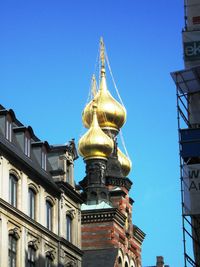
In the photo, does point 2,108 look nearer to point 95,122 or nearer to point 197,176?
point 197,176

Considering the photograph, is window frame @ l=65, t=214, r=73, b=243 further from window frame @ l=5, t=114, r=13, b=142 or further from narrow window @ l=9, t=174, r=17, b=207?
window frame @ l=5, t=114, r=13, b=142

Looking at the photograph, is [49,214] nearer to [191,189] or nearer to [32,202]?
[32,202]

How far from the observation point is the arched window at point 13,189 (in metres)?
43.7

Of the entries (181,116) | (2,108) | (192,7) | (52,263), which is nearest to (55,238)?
(52,263)

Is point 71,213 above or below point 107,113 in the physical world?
below

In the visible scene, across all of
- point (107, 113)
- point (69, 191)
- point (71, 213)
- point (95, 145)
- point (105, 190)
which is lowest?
point (71, 213)

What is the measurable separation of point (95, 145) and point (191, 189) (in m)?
33.2

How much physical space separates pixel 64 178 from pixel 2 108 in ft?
19.7

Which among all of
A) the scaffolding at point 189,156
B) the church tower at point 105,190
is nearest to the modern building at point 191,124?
the scaffolding at point 189,156

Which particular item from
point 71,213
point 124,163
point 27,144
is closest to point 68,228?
point 71,213

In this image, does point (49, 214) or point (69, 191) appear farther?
point (69, 191)

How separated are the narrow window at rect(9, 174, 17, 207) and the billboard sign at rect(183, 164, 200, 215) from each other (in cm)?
872

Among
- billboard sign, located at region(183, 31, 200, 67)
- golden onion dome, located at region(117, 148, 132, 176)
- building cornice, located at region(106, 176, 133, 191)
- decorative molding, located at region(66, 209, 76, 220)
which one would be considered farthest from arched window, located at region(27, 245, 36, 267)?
golden onion dome, located at region(117, 148, 132, 176)

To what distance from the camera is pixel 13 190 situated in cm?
4416
